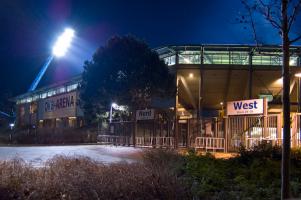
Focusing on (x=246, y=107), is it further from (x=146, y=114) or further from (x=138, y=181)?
(x=138, y=181)

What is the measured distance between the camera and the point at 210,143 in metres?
26.6

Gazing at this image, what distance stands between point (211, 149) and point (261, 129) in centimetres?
424

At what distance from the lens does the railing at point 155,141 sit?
1174 inches

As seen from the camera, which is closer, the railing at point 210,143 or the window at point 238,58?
the railing at point 210,143

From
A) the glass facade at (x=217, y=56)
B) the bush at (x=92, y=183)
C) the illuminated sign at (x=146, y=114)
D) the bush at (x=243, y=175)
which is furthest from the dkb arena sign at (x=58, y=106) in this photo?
the bush at (x=92, y=183)

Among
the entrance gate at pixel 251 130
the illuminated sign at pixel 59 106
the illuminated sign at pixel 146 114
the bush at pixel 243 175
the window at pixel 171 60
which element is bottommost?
the bush at pixel 243 175

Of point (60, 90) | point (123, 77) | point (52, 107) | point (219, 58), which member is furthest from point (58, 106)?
point (123, 77)

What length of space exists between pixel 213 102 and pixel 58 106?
87.1 feet

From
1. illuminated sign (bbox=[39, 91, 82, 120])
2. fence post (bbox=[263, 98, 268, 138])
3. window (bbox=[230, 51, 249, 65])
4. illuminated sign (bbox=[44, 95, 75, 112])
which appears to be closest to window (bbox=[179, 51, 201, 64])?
window (bbox=[230, 51, 249, 65])

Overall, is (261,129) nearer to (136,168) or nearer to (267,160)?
(267,160)

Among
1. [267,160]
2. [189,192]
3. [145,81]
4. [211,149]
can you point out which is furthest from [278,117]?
[145,81]

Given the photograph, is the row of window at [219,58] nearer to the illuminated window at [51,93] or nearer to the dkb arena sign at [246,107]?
the dkb arena sign at [246,107]

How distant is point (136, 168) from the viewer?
9320mm

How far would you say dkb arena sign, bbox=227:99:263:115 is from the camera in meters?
22.8
